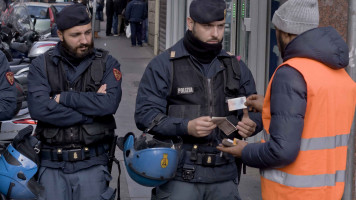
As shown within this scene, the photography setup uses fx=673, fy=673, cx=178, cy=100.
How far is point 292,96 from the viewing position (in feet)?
10.9

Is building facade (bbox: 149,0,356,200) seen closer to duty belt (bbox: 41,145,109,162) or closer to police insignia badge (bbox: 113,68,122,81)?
police insignia badge (bbox: 113,68,122,81)

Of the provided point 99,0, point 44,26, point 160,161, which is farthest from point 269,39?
point 99,0

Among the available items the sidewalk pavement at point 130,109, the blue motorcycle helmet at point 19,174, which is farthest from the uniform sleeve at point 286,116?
the sidewalk pavement at point 130,109

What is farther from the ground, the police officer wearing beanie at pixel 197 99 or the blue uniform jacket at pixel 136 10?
the police officer wearing beanie at pixel 197 99

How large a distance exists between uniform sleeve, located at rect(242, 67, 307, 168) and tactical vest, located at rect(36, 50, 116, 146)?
1528 mm

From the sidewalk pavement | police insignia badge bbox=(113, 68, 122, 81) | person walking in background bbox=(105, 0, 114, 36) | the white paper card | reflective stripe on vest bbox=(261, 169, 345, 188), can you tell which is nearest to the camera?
reflective stripe on vest bbox=(261, 169, 345, 188)

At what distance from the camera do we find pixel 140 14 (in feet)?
72.0

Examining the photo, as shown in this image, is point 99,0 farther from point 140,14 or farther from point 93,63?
point 93,63

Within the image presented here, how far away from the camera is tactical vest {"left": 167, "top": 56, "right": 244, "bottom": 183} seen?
4172 millimetres

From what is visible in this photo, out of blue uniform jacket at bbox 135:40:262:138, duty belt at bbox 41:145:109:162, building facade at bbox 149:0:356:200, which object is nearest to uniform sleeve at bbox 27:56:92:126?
duty belt at bbox 41:145:109:162

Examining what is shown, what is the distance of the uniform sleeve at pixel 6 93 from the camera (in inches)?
187

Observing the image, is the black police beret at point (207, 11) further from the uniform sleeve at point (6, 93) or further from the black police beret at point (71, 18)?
the uniform sleeve at point (6, 93)

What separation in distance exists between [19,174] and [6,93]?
71cm

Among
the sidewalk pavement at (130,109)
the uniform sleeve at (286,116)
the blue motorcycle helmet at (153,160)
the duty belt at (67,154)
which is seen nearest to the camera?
the uniform sleeve at (286,116)
